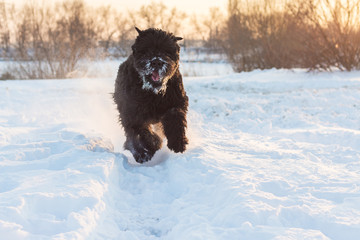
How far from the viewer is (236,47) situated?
19109mm

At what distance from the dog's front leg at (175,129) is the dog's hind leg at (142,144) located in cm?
29

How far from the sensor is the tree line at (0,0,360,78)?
1339 centimetres

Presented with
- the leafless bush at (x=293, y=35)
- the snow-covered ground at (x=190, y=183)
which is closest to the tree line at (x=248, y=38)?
the leafless bush at (x=293, y=35)

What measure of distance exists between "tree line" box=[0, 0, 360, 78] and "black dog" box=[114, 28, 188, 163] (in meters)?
9.15

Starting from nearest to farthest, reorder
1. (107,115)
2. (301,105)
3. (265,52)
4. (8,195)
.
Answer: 1. (8,195)
2. (107,115)
3. (301,105)
4. (265,52)

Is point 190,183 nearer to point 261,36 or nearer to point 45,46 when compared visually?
point 45,46

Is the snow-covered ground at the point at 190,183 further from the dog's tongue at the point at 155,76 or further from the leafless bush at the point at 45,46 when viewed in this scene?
the leafless bush at the point at 45,46

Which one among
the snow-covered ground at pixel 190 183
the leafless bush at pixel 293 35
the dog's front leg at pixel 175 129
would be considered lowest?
the snow-covered ground at pixel 190 183

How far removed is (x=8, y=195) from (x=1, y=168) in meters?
0.88

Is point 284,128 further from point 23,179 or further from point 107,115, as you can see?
point 23,179

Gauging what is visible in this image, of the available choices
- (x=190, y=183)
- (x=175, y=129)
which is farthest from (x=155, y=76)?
(x=190, y=183)

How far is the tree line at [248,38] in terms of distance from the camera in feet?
43.9

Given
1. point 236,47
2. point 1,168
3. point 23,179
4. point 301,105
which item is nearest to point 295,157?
point 23,179

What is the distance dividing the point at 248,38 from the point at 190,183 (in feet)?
53.7
